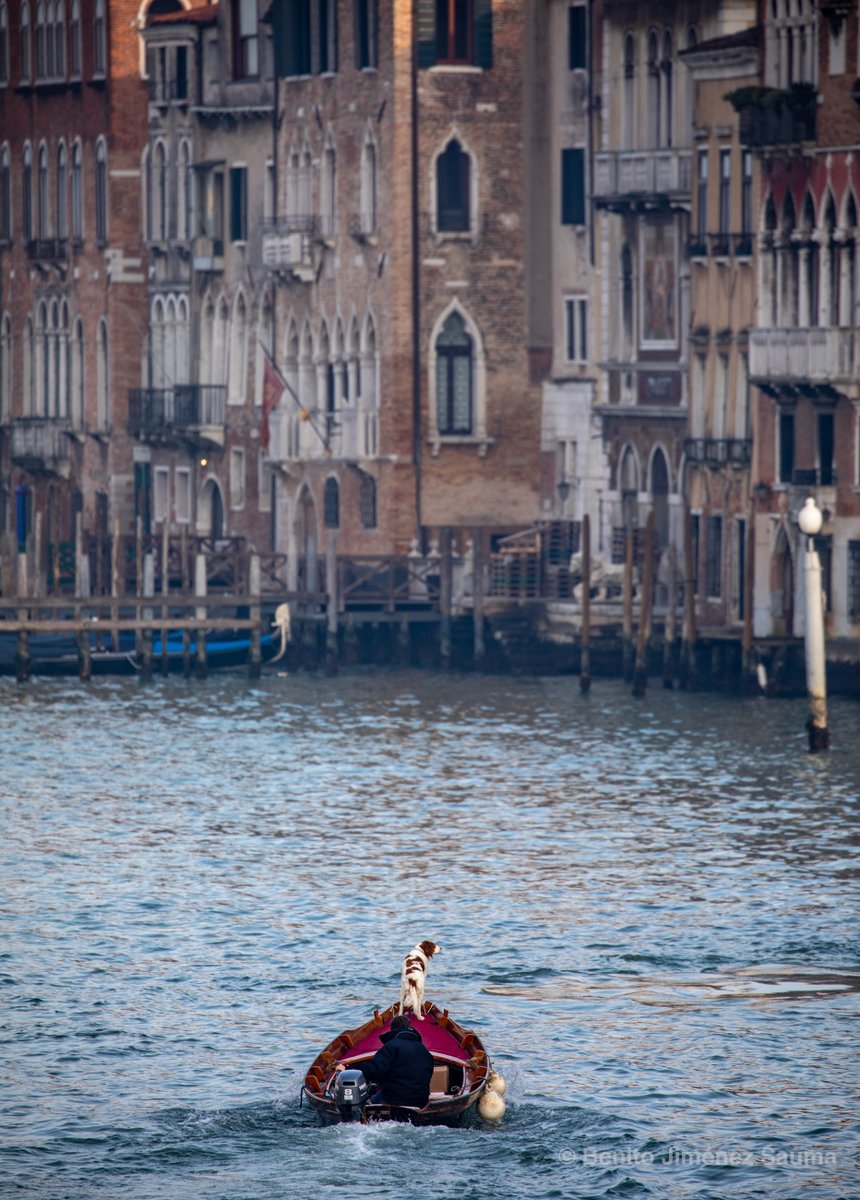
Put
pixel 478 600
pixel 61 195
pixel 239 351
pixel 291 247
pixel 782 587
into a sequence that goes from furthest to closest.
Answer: pixel 61 195 → pixel 239 351 → pixel 291 247 → pixel 478 600 → pixel 782 587

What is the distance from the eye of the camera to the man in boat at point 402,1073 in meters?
35.8

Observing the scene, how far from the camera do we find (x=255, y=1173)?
3522cm

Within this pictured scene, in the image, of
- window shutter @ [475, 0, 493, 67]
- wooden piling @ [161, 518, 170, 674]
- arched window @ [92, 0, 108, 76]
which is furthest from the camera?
arched window @ [92, 0, 108, 76]

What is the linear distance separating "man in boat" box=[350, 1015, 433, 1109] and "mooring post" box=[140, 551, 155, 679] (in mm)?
41534

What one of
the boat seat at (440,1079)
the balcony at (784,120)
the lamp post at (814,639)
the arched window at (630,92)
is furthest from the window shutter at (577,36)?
the boat seat at (440,1079)

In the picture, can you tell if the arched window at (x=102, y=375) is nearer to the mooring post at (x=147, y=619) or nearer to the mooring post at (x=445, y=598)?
the mooring post at (x=147, y=619)

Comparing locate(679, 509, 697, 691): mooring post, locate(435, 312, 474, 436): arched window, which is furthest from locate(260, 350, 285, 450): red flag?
locate(679, 509, 697, 691): mooring post

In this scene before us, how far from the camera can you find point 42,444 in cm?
10306

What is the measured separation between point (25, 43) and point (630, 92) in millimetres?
29648

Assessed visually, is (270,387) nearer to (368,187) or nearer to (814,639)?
(368,187)

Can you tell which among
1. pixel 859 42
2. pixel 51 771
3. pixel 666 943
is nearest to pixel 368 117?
pixel 859 42

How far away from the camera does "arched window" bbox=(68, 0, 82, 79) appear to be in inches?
3930

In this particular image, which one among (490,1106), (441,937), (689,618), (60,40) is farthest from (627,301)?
(490,1106)

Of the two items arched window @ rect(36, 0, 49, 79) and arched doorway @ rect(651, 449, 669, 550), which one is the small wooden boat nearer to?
arched doorway @ rect(651, 449, 669, 550)
